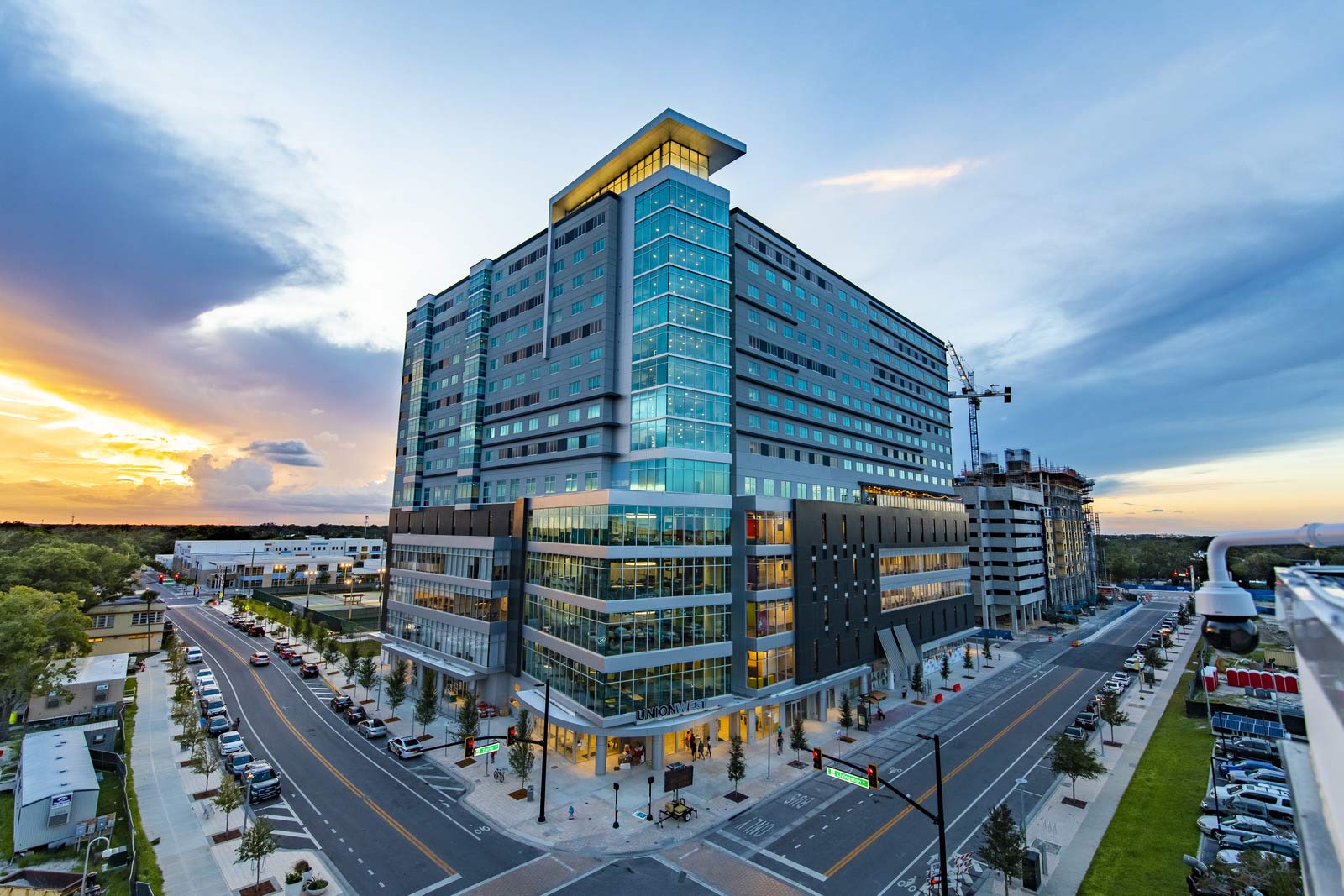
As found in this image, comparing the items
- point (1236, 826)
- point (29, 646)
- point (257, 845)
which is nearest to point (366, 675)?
point (29, 646)

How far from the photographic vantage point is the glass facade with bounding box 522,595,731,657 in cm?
4456

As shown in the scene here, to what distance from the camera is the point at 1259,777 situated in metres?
39.8

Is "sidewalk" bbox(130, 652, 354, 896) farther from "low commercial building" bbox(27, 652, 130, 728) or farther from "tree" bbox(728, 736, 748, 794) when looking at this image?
"tree" bbox(728, 736, 748, 794)

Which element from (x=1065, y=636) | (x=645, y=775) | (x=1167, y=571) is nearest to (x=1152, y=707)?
(x=1065, y=636)

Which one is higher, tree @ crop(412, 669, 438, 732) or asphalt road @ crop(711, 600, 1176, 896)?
tree @ crop(412, 669, 438, 732)

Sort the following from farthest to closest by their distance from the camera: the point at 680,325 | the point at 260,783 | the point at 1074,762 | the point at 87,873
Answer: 1. the point at 680,325
2. the point at 260,783
3. the point at 1074,762
4. the point at 87,873

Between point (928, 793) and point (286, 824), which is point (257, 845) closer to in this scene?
point (286, 824)

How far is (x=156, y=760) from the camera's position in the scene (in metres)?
45.7

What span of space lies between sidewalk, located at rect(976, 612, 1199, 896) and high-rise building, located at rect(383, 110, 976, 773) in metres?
19.4

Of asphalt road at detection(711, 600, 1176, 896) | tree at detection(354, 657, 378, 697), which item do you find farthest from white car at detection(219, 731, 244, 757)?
asphalt road at detection(711, 600, 1176, 896)

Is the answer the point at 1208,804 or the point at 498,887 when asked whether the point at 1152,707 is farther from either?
the point at 498,887

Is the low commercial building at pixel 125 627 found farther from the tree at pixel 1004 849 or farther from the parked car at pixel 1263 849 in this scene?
the parked car at pixel 1263 849

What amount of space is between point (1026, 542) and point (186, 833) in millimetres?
122198

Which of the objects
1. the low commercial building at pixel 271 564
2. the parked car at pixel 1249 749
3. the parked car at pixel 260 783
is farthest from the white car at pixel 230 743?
the low commercial building at pixel 271 564
